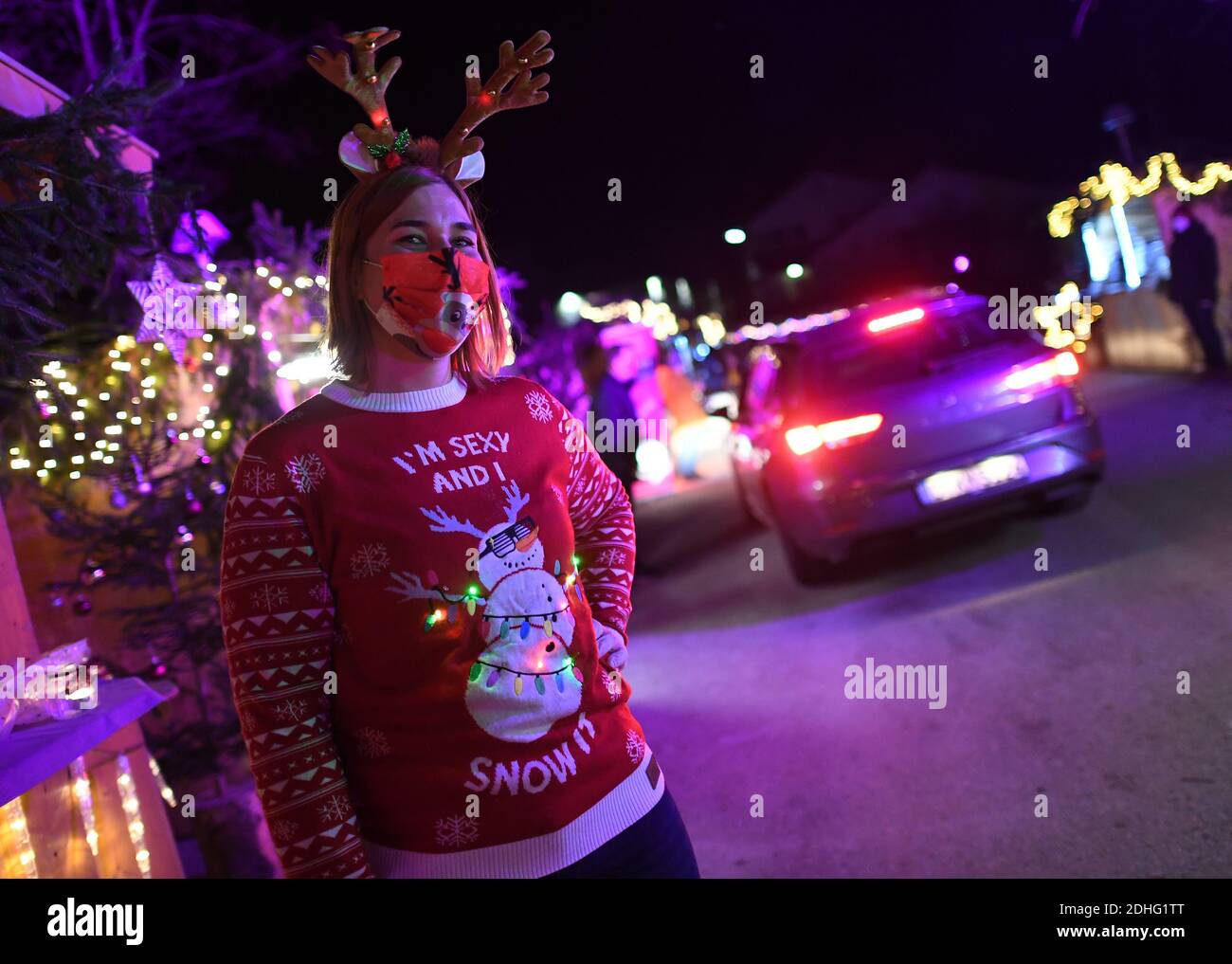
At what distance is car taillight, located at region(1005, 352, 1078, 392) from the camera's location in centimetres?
661

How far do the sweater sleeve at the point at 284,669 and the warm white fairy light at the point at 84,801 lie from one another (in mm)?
1969

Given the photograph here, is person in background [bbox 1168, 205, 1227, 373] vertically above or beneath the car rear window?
above

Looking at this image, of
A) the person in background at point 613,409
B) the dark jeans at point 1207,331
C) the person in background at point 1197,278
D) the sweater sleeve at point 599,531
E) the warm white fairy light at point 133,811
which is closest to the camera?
the sweater sleeve at point 599,531

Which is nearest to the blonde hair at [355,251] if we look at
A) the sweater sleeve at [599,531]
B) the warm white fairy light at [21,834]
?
the sweater sleeve at [599,531]

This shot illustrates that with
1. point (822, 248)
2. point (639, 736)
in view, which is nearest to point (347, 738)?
point (639, 736)

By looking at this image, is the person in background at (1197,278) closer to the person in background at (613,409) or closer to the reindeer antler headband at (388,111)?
the person in background at (613,409)

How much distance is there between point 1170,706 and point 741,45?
371 inches

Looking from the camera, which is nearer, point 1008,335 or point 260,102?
point 1008,335

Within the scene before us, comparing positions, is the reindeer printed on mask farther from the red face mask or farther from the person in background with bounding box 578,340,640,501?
the person in background with bounding box 578,340,640,501

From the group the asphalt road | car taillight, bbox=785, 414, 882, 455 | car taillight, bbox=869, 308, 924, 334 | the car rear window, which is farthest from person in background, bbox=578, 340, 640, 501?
car taillight, bbox=869, 308, 924, 334

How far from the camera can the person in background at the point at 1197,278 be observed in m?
11.2

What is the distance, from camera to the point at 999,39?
49.0 ft

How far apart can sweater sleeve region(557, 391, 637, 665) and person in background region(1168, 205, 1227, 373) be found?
37.3 feet

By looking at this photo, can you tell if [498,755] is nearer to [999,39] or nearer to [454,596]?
[454,596]
